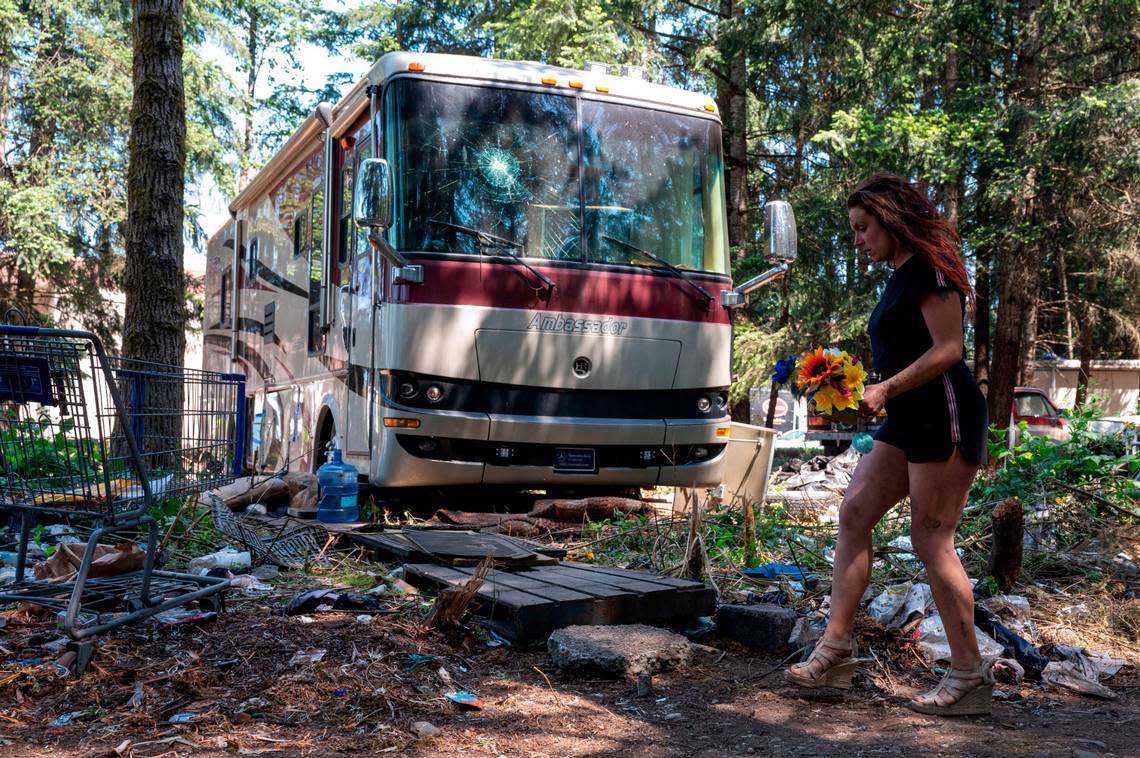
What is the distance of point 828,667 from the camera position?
392 centimetres

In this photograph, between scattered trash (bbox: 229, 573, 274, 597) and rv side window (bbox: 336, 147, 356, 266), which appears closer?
scattered trash (bbox: 229, 573, 274, 597)

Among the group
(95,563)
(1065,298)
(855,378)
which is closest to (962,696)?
(855,378)

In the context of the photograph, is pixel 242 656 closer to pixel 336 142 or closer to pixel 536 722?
pixel 536 722

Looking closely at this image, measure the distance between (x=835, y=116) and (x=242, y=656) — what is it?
49.7 ft

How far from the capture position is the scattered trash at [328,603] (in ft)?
16.3

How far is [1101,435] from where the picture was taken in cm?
726

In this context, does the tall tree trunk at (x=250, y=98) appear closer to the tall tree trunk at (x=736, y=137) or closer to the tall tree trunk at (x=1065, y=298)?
the tall tree trunk at (x=736, y=137)

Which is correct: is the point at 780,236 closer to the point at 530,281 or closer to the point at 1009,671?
the point at 530,281

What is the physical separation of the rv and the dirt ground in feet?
9.87

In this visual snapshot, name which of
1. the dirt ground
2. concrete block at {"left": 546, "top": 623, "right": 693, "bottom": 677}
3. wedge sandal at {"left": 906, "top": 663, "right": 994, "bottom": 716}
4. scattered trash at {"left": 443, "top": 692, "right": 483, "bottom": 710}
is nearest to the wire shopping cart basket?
the dirt ground

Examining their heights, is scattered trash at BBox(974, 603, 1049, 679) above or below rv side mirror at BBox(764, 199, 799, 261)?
below

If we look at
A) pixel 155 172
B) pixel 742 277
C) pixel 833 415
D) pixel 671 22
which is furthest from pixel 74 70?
pixel 833 415

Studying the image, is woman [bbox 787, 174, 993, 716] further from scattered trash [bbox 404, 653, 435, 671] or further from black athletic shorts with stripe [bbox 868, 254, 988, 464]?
scattered trash [bbox 404, 653, 435, 671]

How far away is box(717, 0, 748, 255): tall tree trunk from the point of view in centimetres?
1786
